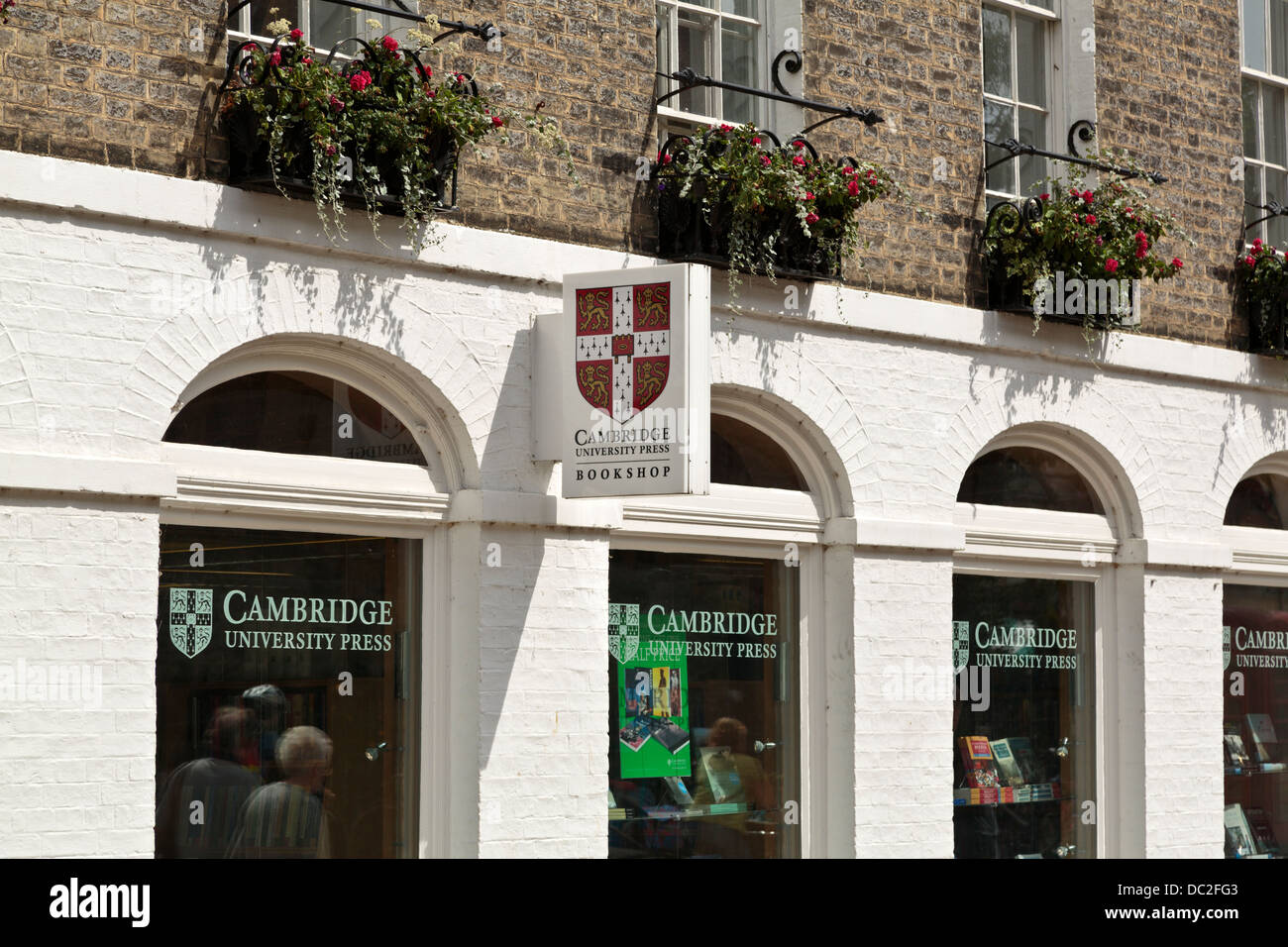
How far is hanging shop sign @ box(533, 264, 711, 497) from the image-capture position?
820 cm

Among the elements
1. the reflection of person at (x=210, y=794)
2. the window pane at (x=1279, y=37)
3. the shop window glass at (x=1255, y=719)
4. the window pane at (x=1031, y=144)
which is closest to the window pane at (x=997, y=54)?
the window pane at (x=1031, y=144)

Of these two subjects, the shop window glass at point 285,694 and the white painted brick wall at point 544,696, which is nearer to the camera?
the shop window glass at point 285,694

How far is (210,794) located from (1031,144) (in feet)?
21.9

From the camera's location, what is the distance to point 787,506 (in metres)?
10.0

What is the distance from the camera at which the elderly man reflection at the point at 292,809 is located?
8031 millimetres

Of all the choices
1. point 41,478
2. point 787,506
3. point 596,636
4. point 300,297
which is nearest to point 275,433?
point 300,297

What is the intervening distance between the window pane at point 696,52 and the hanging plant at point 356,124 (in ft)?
5.32

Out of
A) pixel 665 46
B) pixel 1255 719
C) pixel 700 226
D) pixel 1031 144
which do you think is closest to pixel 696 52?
pixel 665 46

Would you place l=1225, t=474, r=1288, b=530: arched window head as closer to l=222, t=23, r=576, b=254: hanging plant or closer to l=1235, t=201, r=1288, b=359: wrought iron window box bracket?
l=1235, t=201, r=1288, b=359: wrought iron window box bracket

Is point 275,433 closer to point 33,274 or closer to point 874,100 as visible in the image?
point 33,274

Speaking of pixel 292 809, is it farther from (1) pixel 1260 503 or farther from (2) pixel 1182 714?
(1) pixel 1260 503

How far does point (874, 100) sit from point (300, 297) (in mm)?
3939

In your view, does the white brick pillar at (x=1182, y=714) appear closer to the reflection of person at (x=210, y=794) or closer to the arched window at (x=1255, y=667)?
the arched window at (x=1255, y=667)

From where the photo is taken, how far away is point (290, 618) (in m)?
8.20
